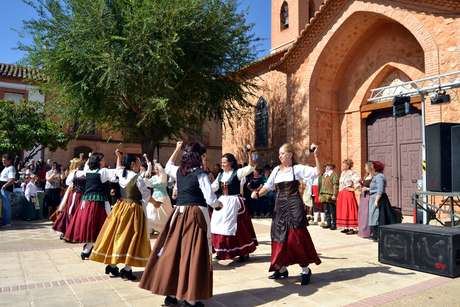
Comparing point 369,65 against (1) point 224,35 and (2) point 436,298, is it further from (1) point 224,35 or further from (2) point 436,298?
(2) point 436,298

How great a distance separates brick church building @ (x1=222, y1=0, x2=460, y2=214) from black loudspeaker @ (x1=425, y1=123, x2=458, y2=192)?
149 centimetres

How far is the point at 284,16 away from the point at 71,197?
66.4ft

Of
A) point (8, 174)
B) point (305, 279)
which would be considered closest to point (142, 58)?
point (8, 174)

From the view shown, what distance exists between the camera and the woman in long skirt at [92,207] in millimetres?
6656

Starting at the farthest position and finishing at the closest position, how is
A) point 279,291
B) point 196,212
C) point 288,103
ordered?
Answer: point 288,103
point 279,291
point 196,212

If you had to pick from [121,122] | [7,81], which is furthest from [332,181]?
[7,81]

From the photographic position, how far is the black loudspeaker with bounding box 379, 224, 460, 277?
232 inches

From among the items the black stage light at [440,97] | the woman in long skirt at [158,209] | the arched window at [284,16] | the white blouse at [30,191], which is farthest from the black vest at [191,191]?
the arched window at [284,16]

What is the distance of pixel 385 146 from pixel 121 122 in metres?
10.2

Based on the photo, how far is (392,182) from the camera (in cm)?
1345

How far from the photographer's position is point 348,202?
1066cm

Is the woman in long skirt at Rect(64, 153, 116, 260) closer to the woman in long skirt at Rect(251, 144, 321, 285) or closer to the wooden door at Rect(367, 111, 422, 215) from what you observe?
the woman in long skirt at Rect(251, 144, 321, 285)

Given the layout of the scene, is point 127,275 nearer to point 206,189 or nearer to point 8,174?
point 206,189

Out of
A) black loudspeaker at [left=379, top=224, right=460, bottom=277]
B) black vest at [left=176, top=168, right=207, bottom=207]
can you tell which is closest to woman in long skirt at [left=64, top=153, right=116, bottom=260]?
black vest at [left=176, top=168, right=207, bottom=207]
